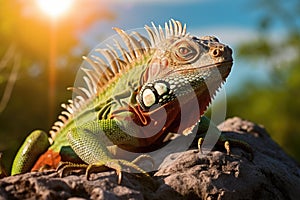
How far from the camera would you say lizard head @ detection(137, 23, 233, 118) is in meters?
4.89

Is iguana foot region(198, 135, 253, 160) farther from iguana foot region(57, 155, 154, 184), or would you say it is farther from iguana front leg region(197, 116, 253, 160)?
iguana foot region(57, 155, 154, 184)

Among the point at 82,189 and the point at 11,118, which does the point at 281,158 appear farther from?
the point at 11,118

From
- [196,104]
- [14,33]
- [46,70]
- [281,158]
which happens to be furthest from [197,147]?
[46,70]

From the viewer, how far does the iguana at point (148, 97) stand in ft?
16.1

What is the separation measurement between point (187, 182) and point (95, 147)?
0.96 metres

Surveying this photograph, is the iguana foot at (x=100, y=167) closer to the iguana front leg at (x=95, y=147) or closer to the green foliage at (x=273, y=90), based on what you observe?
the iguana front leg at (x=95, y=147)

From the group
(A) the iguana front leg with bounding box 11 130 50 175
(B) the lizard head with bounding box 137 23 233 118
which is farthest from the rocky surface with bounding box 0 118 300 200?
(A) the iguana front leg with bounding box 11 130 50 175

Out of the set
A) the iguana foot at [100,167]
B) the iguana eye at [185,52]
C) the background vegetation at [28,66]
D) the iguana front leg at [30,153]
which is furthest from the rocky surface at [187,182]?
the background vegetation at [28,66]

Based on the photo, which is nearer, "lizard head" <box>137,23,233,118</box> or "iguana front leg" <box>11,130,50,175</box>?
"lizard head" <box>137,23,233,118</box>

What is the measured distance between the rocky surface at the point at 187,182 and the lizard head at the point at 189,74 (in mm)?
581

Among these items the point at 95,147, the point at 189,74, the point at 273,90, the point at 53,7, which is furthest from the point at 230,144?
the point at 273,90

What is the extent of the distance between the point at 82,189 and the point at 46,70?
15.0 metres

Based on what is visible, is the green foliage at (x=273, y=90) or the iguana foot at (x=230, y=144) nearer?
the iguana foot at (x=230, y=144)

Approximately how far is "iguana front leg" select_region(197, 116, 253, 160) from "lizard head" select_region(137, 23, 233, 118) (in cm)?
40
